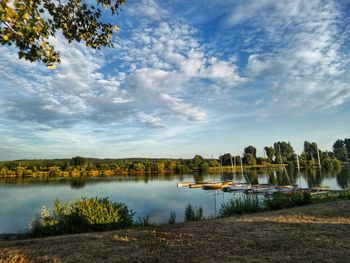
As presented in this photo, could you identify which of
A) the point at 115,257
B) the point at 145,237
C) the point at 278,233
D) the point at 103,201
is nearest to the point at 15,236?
the point at 103,201

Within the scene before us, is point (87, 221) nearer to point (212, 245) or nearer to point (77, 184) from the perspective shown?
point (212, 245)

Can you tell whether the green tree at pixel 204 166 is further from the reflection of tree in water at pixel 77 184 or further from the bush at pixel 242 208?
the bush at pixel 242 208

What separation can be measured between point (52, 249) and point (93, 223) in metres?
3.31

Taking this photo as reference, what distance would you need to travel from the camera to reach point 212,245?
6086mm

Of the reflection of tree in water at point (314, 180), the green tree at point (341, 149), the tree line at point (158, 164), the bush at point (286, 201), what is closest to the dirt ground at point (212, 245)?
the bush at point (286, 201)

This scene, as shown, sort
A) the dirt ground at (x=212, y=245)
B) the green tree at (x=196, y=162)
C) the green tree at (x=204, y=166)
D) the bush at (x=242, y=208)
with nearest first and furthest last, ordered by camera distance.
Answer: the dirt ground at (x=212, y=245) → the bush at (x=242, y=208) → the green tree at (x=204, y=166) → the green tree at (x=196, y=162)

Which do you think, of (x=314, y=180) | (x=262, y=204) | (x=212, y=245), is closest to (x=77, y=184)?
(x=314, y=180)

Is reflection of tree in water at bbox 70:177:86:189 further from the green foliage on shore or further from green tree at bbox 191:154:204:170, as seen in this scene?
green tree at bbox 191:154:204:170

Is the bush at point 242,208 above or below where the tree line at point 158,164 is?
below

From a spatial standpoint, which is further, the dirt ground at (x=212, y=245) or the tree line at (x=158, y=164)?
the tree line at (x=158, y=164)

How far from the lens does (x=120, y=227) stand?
32.0ft

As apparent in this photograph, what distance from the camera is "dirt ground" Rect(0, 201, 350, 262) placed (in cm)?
533

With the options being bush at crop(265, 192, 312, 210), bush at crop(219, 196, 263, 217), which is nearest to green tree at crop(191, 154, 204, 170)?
bush at crop(265, 192, 312, 210)

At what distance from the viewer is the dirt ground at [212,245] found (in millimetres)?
5328
